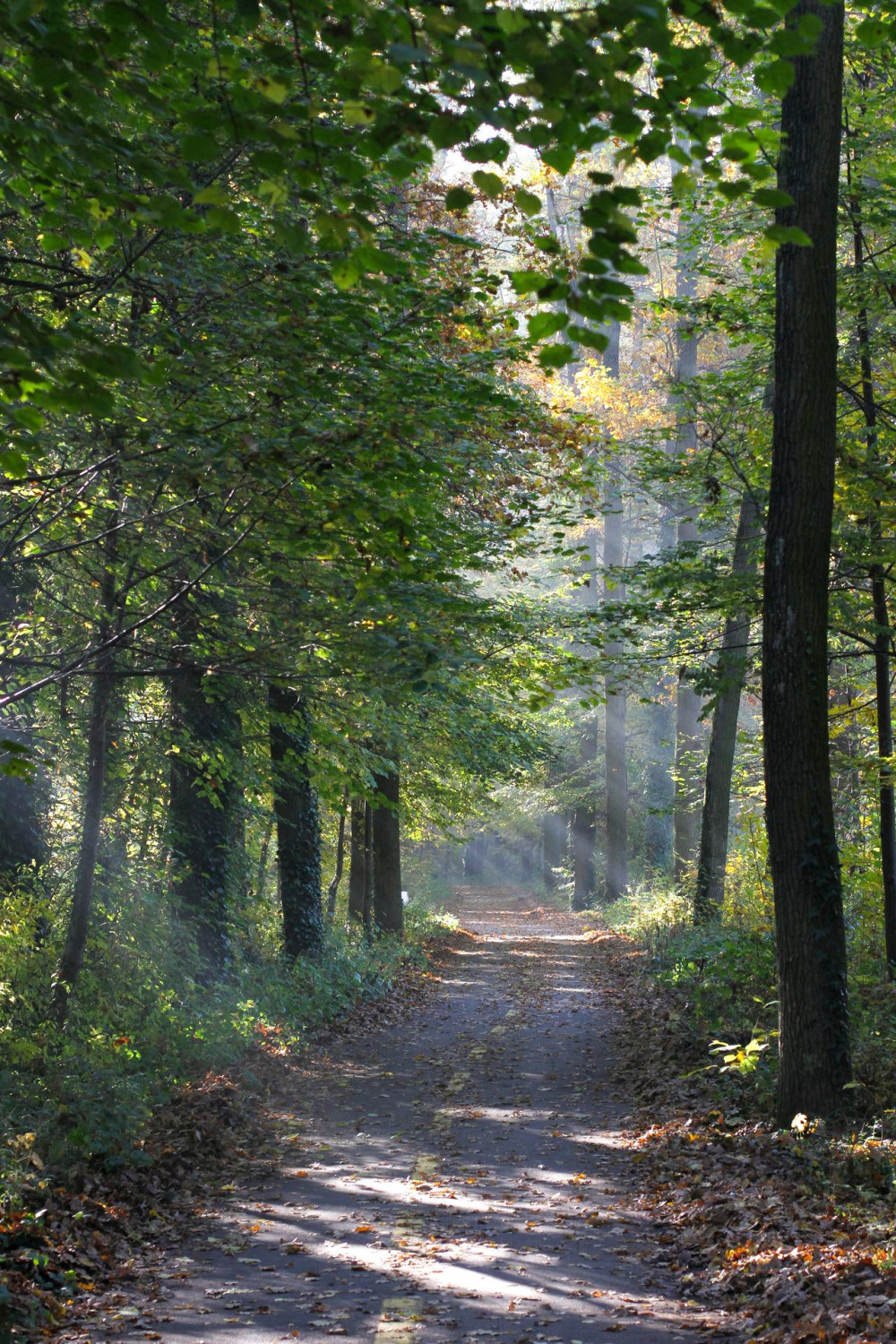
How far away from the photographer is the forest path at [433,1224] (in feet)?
17.1

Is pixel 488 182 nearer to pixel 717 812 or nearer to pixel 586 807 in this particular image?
pixel 717 812

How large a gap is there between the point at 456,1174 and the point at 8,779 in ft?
22.3

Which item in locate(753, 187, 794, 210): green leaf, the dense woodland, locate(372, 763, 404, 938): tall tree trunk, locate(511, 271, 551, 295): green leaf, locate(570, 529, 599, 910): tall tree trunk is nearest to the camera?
locate(753, 187, 794, 210): green leaf

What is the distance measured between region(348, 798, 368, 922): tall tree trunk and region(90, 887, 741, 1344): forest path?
344 inches

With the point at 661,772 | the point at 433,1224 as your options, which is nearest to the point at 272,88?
the point at 433,1224

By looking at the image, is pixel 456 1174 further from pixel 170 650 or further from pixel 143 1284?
pixel 170 650

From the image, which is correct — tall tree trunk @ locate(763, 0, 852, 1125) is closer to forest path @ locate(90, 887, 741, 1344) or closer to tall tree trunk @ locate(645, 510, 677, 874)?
forest path @ locate(90, 887, 741, 1344)

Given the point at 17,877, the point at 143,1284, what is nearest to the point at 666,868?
the point at 17,877

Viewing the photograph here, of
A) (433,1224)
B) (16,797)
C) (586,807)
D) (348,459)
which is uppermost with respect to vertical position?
(348,459)

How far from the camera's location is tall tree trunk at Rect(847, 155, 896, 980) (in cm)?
1007

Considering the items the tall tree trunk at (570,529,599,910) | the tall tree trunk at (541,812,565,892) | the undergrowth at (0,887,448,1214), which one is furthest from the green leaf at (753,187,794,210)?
the tall tree trunk at (541,812,565,892)

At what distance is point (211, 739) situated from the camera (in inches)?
515

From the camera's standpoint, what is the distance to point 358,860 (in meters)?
23.2

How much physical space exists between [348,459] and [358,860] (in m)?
17.3
